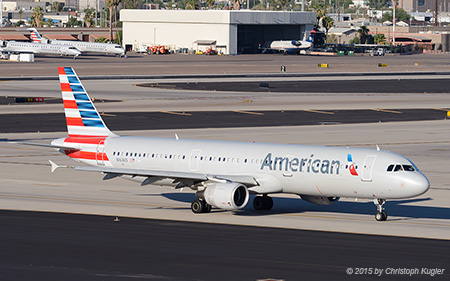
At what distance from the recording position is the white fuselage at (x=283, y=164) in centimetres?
4072

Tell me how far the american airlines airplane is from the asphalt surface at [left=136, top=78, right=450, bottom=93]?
283 ft

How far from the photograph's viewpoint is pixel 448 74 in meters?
175

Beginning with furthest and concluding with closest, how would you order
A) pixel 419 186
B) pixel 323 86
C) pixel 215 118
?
pixel 323 86, pixel 215 118, pixel 419 186

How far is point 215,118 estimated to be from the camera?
94750 millimetres

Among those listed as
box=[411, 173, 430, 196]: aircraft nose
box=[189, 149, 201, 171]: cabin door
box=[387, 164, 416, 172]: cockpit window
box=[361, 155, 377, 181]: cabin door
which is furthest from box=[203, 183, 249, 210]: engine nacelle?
box=[411, 173, 430, 196]: aircraft nose

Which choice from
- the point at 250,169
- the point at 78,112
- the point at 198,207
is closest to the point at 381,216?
the point at 250,169

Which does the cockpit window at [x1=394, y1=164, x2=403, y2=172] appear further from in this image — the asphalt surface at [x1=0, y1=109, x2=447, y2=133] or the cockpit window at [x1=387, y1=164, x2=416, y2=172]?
the asphalt surface at [x1=0, y1=109, x2=447, y2=133]

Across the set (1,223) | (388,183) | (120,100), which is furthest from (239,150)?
(120,100)

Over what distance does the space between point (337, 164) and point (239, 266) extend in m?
11.2

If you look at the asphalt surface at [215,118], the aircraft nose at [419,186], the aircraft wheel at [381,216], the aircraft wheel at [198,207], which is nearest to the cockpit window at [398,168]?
the aircraft nose at [419,186]

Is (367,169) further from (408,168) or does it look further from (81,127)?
(81,127)

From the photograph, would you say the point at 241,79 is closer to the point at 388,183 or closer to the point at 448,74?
the point at 448,74

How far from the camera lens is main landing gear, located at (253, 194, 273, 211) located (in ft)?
150

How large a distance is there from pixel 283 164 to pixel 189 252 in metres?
9.82
